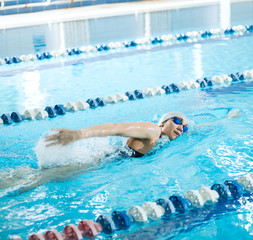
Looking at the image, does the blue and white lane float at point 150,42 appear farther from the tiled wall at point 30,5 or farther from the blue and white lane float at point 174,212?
the tiled wall at point 30,5

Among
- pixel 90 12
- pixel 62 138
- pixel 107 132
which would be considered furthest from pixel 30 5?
pixel 62 138

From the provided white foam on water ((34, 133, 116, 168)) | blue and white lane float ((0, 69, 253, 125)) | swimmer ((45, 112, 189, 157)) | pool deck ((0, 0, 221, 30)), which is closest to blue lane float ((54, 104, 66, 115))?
blue and white lane float ((0, 69, 253, 125))

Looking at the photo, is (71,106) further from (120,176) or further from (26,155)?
(120,176)

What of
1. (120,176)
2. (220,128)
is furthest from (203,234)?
(220,128)

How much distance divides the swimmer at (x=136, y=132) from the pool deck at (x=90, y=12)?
42.1 feet

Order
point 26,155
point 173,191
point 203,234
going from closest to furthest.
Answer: point 203,234, point 173,191, point 26,155

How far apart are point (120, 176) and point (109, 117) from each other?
1833 millimetres

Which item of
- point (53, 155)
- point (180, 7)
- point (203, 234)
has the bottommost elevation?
point (203, 234)

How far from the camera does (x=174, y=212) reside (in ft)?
9.49

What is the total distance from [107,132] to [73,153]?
74cm

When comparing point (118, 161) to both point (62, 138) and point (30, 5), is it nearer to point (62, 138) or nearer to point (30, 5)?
point (62, 138)

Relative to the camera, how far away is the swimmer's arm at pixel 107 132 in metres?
2.78

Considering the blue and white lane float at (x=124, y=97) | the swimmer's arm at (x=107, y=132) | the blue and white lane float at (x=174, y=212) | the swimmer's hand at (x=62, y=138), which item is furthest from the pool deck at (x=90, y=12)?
the blue and white lane float at (x=174, y=212)

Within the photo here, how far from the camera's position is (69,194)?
3340 mm
